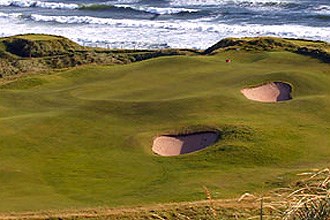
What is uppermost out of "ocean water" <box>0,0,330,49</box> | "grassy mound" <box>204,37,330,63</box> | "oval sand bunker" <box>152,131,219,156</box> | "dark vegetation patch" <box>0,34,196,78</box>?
"ocean water" <box>0,0,330,49</box>

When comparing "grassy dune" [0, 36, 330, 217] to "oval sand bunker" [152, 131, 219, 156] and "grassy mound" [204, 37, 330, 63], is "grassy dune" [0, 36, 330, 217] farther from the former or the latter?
"grassy mound" [204, 37, 330, 63]

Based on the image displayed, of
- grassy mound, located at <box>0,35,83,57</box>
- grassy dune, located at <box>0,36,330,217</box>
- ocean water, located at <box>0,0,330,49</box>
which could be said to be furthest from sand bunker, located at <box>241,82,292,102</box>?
ocean water, located at <box>0,0,330,49</box>

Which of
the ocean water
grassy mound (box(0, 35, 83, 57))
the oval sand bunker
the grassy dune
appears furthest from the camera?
the ocean water

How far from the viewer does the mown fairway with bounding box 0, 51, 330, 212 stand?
1773 centimetres

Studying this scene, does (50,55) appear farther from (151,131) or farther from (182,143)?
(182,143)

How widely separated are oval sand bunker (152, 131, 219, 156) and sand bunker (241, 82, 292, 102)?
5034mm

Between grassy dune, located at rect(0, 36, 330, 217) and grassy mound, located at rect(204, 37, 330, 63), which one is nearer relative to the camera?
grassy dune, located at rect(0, 36, 330, 217)

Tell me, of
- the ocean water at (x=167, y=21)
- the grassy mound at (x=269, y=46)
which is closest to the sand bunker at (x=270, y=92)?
the grassy mound at (x=269, y=46)

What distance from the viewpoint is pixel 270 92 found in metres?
28.4

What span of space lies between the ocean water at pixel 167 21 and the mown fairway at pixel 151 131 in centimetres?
2599

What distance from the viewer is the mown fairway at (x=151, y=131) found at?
17734 millimetres

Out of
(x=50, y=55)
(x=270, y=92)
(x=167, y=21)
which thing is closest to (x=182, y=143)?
(x=270, y=92)

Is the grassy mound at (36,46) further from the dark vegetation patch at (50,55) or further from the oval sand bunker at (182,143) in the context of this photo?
the oval sand bunker at (182,143)

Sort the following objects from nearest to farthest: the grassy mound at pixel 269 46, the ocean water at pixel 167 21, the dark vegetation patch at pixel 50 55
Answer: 1. the grassy mound at pixel 269 46
2. the dark vegetation patch at pixel 50 55
3. the ocean water at pixel 167 21
